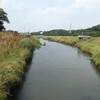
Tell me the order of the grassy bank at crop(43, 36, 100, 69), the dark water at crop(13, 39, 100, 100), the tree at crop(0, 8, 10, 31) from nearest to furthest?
the dark water at crop(13, 39, 100, 100) → the grassy bank at crop(43, 36, 100, 69) → the tree at crop(0, 8, 10, 31)

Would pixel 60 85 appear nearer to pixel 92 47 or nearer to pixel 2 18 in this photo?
pixel 92 47

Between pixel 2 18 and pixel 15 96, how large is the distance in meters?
40.7

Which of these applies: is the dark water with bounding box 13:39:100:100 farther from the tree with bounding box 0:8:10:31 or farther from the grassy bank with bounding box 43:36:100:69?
the tree with bounding box 0:8:10:31

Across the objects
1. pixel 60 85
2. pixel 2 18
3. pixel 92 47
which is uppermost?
pixel 2 18

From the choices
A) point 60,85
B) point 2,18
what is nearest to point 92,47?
point 60,85

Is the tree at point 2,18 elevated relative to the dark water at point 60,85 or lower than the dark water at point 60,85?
elevated

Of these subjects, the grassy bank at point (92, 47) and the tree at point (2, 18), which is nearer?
the grassy bank at point (92, 47)

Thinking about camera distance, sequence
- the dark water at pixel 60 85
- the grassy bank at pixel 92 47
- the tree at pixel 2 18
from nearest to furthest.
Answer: the dark water at pixel 60 85, the grassy bank at pixel 92 47, the tree at pixel 2 18

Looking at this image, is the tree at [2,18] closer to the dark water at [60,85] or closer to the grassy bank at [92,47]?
the grassy bank at [92,47]

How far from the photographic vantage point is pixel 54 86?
1421 cm

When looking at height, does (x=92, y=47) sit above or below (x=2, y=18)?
below

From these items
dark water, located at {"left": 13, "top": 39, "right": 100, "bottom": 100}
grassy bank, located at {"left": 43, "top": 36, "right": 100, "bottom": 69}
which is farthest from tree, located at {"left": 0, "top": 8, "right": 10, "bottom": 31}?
dark water, located at {"left": 13, "top": 39, "right": 100, "bottom": 100}

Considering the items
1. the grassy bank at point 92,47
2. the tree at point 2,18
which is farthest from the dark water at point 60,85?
the tree at point 2,18

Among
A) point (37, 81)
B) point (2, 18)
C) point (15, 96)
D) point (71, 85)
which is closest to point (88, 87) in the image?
point (71, 85)
